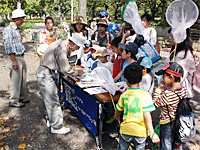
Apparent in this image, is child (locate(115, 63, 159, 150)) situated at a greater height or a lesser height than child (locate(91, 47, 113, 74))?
lesser

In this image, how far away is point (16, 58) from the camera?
4.22 m

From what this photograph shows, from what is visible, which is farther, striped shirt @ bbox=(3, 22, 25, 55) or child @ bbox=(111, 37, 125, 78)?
striped shirt @ bbox=(3, 22, 25, 55)

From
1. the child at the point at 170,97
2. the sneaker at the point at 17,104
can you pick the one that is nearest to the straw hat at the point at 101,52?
the child at the point at 170,97

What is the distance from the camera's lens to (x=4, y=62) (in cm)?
829

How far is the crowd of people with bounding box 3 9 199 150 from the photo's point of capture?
2018 mm

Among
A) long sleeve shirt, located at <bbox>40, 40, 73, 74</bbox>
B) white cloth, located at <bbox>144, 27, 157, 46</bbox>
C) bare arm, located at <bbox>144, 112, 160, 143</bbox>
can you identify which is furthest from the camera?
white cloth, located at <bbox>144, 27, 157, 46</bbox>

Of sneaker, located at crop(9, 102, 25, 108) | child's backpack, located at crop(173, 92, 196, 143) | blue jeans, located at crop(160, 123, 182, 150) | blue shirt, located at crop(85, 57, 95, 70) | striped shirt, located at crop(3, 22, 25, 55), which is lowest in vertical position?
sneaker, located at crop(9, 102, 25, 108)

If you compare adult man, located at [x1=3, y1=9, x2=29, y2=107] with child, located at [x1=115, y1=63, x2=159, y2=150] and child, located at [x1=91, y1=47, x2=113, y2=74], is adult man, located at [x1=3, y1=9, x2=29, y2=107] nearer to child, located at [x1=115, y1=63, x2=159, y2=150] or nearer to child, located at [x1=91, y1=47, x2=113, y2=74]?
child, located at [x1=91, y1=47, x2=113, y2=74]

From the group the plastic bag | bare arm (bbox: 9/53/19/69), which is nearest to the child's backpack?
the plastic bag

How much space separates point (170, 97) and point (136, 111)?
51cm

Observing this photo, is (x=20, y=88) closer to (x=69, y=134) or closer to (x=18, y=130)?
(x=18, y=130)

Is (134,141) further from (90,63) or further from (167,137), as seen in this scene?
(90,63)

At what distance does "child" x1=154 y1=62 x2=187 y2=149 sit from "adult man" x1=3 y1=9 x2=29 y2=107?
130 inches

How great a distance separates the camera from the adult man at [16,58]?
4027 millimetres
